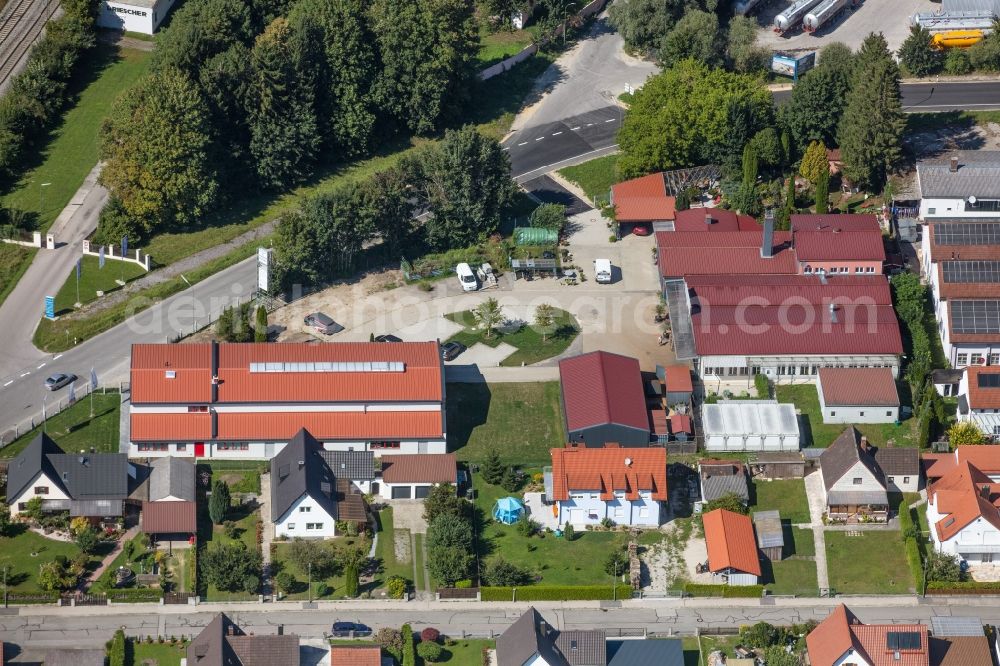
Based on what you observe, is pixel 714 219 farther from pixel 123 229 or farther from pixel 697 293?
pixel 123 229

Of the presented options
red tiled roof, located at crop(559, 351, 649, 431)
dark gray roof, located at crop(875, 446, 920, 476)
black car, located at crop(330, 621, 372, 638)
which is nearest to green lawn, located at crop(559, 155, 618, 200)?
red tiled roof, located at crop(559, 351, 649, 431)

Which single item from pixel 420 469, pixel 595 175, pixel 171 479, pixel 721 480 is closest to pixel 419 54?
pixel 595 175

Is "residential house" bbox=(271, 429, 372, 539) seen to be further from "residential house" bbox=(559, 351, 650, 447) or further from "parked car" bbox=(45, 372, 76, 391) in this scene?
"parked car" bbox=(45, 372, 76, 391)

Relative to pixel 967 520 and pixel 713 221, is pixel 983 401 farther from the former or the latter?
pixel 713 221

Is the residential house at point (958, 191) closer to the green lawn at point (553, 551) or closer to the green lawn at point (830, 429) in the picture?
the green lawn at point (830, 429)

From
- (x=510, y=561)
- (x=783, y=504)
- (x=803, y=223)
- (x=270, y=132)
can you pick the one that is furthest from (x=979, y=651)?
(x=270, y=132)

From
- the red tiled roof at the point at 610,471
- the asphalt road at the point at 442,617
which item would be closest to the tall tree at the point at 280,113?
the red tiled roof at the point at 610,471
